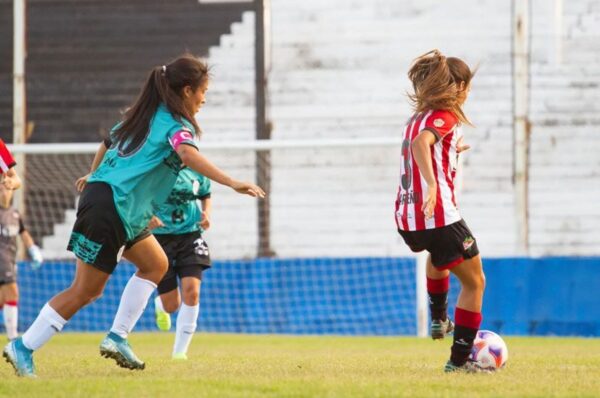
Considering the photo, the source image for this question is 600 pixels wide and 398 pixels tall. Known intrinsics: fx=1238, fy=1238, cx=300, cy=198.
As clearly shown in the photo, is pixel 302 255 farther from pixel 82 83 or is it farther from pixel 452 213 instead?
pixel 452 213

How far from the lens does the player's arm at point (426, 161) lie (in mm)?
6953

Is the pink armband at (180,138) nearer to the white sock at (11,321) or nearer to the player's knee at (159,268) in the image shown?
the player's knee at (159,268)

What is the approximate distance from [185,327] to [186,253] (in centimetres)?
62

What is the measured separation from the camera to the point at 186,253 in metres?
9.86

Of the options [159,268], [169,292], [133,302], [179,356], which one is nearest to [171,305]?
[169,292]

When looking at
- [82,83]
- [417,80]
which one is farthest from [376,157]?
[417,80]

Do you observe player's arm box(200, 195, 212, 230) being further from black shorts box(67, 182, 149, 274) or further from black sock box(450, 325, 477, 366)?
black sock box(450, 325, 477, 366)

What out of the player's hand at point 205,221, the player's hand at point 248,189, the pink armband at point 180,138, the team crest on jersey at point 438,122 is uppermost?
the team crest on jersey at point 438,122

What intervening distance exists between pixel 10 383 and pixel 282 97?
50.1ft

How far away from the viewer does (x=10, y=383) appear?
6.47 metres

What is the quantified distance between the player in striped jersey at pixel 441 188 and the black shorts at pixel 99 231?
1704 mm

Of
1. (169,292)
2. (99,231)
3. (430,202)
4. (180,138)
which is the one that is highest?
(180,138)

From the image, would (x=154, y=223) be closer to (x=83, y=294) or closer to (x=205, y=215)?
(x=205, y=215)

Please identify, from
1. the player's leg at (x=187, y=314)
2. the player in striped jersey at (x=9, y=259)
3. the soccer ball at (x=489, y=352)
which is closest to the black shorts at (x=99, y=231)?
the soccer ball at (x=489, y=352)
